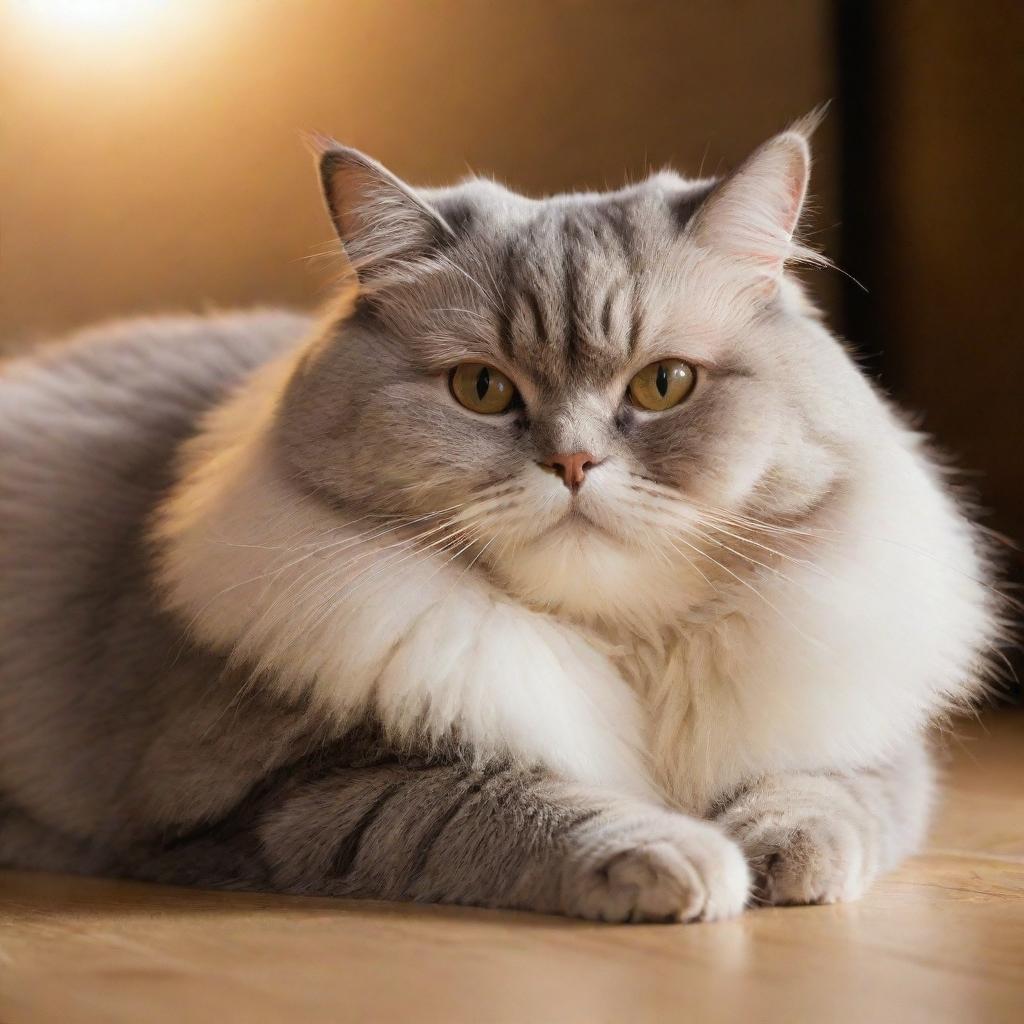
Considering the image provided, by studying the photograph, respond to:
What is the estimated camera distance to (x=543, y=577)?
1441 mm

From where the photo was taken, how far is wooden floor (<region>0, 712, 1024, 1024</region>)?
96cm

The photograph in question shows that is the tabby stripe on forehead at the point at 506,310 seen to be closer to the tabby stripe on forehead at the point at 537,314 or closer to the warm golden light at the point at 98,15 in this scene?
the tabby stripe on forehead at the point at 537,314

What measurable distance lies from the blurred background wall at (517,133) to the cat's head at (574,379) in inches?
47.5

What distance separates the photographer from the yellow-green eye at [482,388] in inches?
57.9

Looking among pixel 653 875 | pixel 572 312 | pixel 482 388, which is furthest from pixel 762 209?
pixel 653 875

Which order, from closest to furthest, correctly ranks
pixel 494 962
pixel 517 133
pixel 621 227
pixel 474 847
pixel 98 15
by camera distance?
pixel 494 962
pixel 474 847
pixel 621 227
pixel 98 15
pixel 517 133

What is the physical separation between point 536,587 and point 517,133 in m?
1.79

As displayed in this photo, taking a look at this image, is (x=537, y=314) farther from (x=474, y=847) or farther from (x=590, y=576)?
(x=474, y=847)

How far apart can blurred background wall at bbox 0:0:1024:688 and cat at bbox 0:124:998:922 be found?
47.8 inches

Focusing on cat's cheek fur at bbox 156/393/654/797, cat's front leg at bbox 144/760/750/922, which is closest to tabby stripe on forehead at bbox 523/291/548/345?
cat's cheek fur at bbox 156/393/654/797

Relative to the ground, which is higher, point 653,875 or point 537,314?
point 537,314

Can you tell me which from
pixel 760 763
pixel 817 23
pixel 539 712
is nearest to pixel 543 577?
pixel 539 712

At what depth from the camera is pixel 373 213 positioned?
156 cm

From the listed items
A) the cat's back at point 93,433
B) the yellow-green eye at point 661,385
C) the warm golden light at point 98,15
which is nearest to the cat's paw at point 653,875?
the yellow-green eye at point 661,385
